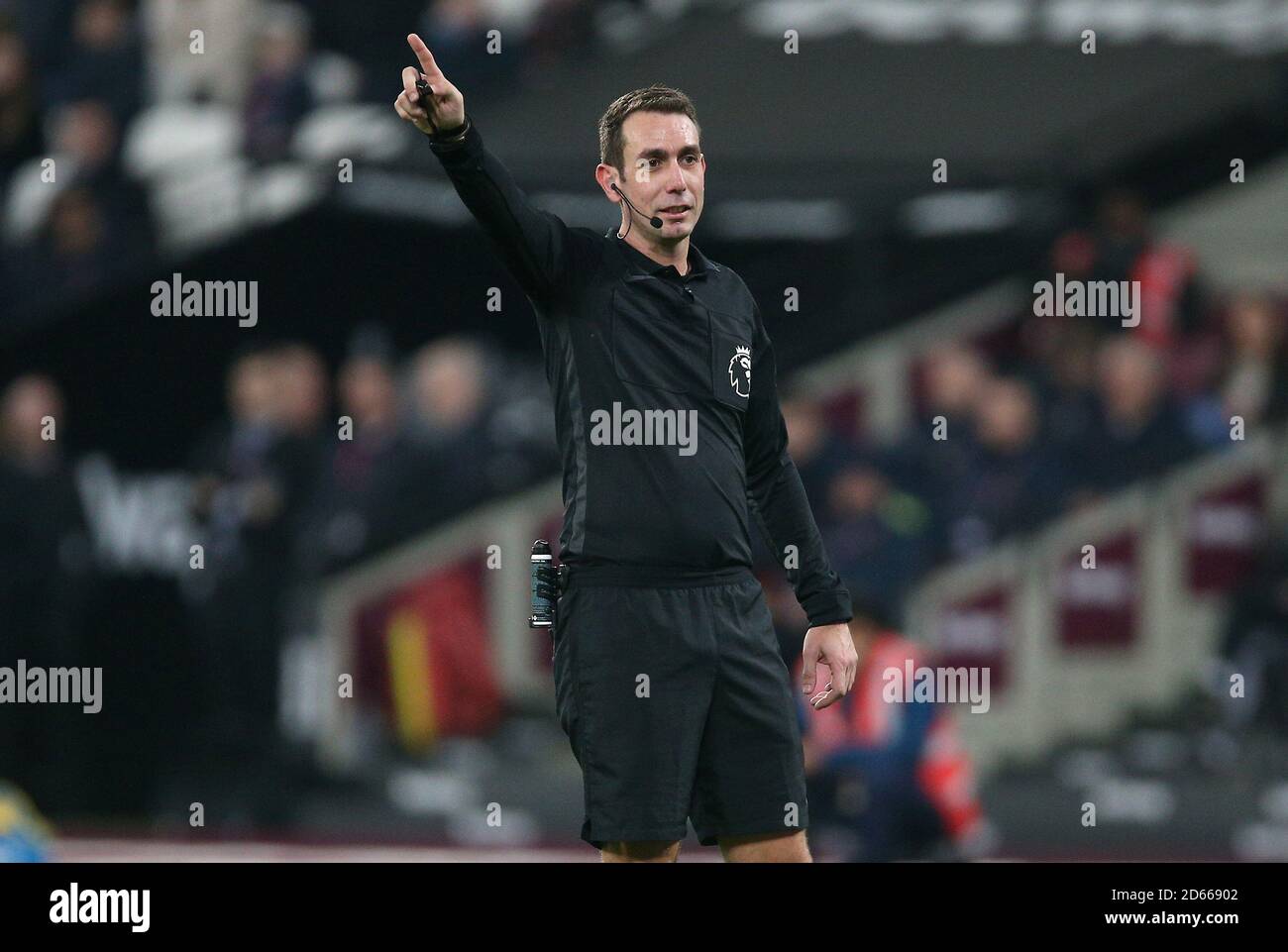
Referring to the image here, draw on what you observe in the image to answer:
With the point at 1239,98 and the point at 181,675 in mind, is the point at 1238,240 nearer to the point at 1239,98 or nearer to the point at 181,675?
the point at 1239,98

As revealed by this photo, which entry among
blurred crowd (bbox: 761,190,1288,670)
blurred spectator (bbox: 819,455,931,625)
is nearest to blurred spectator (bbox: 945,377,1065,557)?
blurred crowd (bbox: 761,190,1288,670)

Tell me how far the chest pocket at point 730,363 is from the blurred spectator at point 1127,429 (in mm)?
5418

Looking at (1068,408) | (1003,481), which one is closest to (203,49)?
(1003,481)

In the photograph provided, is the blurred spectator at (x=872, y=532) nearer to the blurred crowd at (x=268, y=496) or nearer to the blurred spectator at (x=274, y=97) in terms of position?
the blurred crowd at (x=268, y=496)

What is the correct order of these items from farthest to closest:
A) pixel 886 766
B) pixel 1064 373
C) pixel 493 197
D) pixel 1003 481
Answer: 1. pixel 1064 373
2. pixel 1003 481
3. pixel 886 766
4. pixel 493 197

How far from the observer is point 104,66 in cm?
1015

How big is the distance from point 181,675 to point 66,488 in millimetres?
1025

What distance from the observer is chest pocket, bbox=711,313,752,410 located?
407cm

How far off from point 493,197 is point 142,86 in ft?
22.5

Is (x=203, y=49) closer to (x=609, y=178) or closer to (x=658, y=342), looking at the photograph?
(x=609, y=178)

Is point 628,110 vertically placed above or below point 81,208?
below

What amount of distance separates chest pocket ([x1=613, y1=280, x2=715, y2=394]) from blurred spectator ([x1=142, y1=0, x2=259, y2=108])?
21.3ft

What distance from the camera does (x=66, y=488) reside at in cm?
936

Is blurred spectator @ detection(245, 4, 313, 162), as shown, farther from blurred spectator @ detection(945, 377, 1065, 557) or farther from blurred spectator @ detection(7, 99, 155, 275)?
blurred spectator @ detection(945, 377, 1065, 557)
